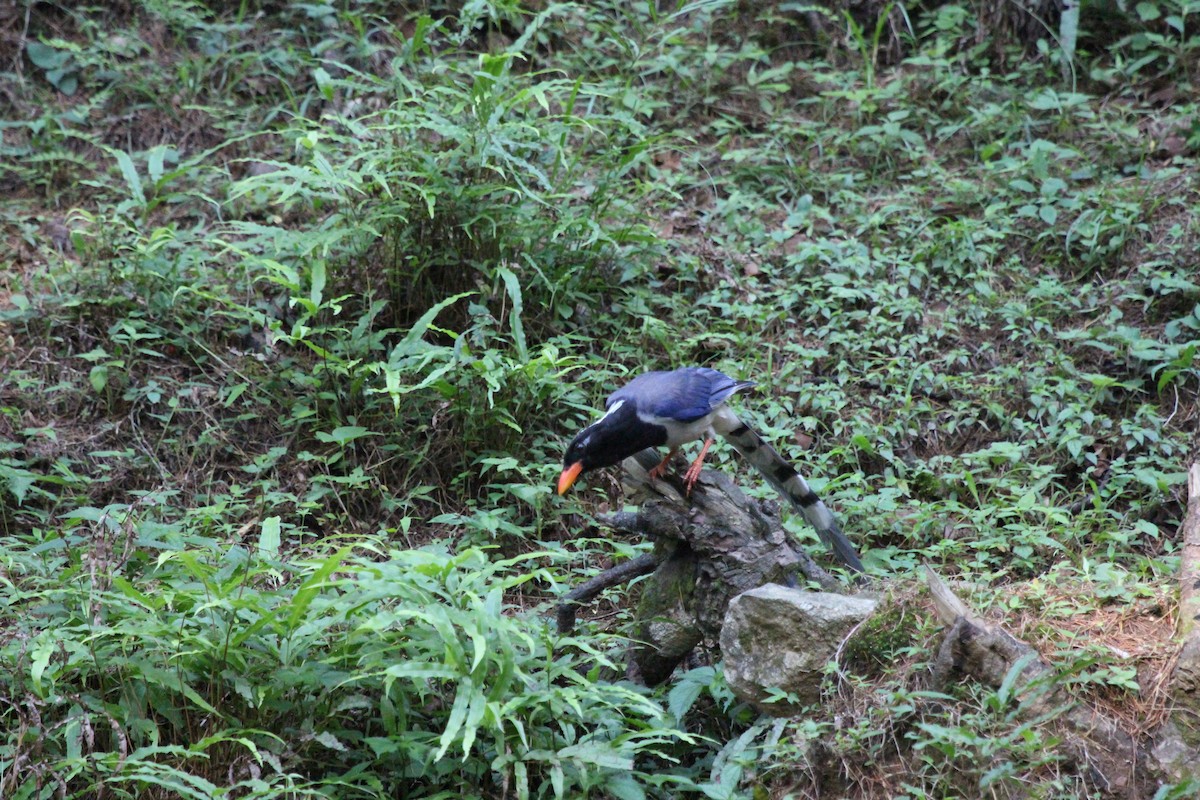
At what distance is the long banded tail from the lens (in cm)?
484

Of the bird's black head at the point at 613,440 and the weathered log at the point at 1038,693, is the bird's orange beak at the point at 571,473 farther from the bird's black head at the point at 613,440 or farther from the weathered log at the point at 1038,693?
the weathered log at the point at 1038,693

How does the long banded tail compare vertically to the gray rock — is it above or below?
below

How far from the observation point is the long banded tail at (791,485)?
15.9 ft

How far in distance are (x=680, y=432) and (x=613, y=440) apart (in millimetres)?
282

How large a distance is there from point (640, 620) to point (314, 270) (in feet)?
8.76

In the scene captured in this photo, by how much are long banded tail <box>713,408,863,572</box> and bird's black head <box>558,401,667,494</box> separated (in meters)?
0.46

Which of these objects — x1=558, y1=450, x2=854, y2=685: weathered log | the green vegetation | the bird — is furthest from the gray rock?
the bird

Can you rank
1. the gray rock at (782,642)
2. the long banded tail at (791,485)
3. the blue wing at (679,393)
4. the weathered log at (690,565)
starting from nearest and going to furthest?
the gray rock at (782,642), the weathered log at (690,565), the blue wing at (679,393), the long banded tail at (791,485)

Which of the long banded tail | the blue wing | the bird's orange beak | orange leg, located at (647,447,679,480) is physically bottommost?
the long banded tail

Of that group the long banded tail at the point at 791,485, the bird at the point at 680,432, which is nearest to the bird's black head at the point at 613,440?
the bird at the point at 680,432

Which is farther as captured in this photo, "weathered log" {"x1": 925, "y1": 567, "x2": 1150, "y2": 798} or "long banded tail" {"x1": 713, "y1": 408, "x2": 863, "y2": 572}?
"long banded tail" {"x1": 713, "y1": 408, "x2": 863, "y2": 572}

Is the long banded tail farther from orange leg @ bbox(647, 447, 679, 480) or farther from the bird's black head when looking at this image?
the bird's black head

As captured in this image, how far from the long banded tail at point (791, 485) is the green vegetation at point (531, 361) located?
0.24 meters

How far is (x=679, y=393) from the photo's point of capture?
456 centimetres
